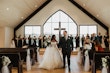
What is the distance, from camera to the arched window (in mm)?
21656

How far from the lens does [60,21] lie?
21.8 meters

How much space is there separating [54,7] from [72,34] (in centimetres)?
296

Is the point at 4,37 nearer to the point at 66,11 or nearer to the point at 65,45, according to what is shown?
the point at 66,11

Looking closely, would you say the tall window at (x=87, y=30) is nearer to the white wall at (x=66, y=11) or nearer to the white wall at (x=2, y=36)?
the white wall at (x=66, y=11)

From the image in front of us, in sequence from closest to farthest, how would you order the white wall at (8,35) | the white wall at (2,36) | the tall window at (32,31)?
the white wall at (2,36) < the white wall at (8,35) < the tall window at (32,31)

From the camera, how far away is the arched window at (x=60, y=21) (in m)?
21.7

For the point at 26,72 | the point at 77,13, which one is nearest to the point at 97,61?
the point at 26,72

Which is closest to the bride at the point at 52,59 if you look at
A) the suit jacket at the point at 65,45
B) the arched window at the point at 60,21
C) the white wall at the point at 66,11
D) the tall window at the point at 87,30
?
the suit jacket at the point at 65,45

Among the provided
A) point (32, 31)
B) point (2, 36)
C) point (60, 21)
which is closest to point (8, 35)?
point (2, 36)

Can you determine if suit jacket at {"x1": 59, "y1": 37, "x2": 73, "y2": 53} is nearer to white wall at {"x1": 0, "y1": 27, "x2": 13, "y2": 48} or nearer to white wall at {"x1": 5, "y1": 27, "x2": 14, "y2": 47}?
white wall at {"x1": 0, "y1": 27, "x2": 13, "y2": 48}

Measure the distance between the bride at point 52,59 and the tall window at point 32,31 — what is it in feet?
41.1

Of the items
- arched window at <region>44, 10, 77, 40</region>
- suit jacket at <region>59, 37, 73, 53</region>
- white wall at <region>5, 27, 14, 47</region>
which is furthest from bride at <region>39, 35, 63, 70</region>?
arched window at <region>44, 10, 77, 40</region>

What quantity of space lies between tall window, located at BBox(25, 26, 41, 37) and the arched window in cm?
74

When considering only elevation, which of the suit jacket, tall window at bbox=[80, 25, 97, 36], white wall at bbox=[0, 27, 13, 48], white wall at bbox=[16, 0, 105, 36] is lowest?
the suit jacket
